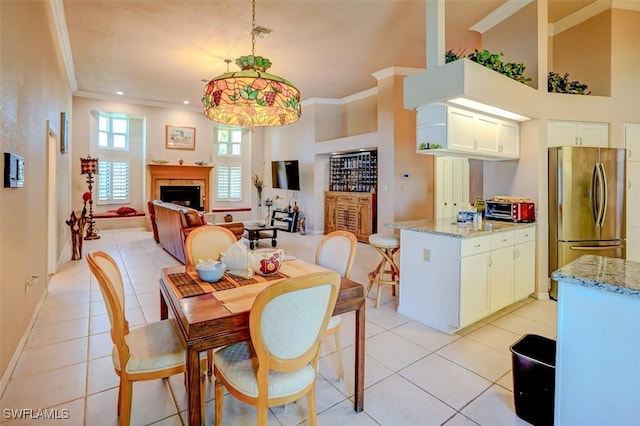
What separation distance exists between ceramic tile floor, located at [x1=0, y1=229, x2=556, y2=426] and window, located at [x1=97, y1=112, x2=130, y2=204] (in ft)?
19.2

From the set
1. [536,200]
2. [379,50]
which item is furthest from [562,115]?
[379,50]

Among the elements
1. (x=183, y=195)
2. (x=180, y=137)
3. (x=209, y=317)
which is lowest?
(x=209, y=317)

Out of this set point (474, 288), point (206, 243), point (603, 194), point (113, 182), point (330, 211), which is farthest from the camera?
point (113, 182)

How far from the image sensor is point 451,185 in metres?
6.77

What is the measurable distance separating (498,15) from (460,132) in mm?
2182

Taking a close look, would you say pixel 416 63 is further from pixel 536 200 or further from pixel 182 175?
pixel 182 175

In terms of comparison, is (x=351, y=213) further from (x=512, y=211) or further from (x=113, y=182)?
(x=113, y=182)

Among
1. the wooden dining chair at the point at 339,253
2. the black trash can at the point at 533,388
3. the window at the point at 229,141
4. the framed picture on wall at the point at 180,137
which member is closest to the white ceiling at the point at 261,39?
the framed picture on wall at the point at 180,137

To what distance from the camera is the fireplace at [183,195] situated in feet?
29.8

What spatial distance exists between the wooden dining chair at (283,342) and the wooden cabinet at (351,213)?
572cm

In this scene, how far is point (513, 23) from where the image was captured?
13.4ft

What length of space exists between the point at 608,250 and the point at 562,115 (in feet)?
5.43

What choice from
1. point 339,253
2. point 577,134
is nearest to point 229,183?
point 339,253

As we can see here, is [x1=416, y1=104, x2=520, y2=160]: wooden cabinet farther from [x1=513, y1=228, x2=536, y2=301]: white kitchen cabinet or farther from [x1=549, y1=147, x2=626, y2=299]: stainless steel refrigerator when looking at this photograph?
[x1=513, y1=228, x2=536, y2=301]: white kitchen cabinet
